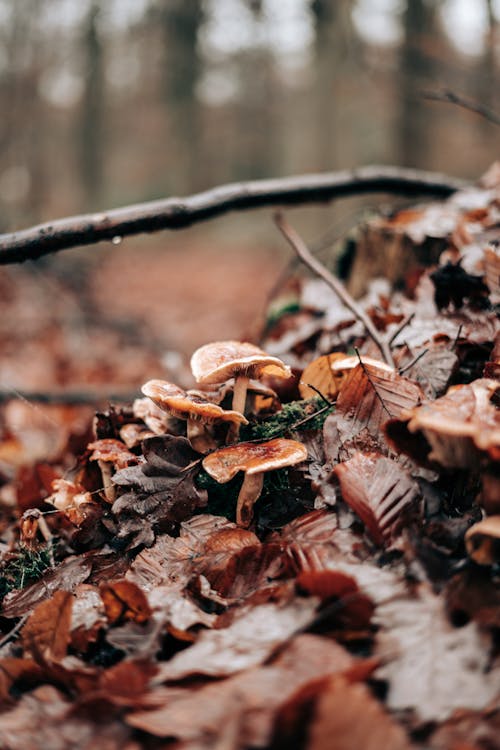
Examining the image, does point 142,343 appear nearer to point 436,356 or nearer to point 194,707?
point 436,356

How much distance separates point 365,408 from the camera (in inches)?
65.6

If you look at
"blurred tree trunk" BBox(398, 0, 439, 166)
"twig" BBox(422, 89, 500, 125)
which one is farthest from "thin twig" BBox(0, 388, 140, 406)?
"blurred tree trunk" BBox(398, 0, 439, 166)

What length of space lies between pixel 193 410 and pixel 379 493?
596 mm

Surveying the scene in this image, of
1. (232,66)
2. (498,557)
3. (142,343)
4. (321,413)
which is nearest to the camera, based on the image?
(498,557)

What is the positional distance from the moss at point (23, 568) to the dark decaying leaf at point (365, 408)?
3.39ft

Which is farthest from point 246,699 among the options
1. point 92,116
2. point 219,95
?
point 219,95

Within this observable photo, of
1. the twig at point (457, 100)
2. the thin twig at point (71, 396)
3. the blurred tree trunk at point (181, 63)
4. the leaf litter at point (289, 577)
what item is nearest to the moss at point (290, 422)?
the leaf litter at point (289, 577)

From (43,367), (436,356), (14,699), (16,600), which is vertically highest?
(436,356)

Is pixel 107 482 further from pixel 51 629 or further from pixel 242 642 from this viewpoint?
pixel 242 642

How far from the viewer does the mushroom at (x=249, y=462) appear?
4.79 feet

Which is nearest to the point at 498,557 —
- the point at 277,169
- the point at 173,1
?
the point at 173,1

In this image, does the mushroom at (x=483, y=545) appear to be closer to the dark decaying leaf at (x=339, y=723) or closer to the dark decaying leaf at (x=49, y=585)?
the dark decaying leaf at (x=339, y=723)

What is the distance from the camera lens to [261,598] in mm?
1328

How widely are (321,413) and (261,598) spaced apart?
0.71m
